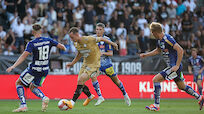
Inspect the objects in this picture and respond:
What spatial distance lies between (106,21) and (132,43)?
2.16 m

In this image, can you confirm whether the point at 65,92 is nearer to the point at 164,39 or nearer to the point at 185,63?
the point at 185,63

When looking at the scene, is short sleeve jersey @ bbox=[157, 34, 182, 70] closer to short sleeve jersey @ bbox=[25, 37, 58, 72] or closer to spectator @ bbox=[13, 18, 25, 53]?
short sleeve jersey @ bbox=[25, 37, 58, 72]

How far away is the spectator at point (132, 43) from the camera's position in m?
22.3

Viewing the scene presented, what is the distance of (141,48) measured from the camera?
2247 centimetres

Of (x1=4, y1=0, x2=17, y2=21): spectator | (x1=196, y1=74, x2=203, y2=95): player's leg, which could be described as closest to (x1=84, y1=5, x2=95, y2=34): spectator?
(x1=4, y1=0, x2=17, y2=21): spectator

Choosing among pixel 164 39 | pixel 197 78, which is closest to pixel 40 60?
pixel 164 39

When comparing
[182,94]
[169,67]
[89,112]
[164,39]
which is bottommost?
[182,94]

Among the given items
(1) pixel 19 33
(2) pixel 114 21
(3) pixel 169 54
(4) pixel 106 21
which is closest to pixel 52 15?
(1) pixel 19 33

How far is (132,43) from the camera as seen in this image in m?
22.8

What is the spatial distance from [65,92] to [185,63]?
6314 mm

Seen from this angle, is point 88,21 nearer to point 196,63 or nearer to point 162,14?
point 162,14

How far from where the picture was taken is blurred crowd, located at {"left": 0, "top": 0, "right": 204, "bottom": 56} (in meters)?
21.2

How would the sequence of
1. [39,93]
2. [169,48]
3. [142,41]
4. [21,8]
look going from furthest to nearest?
[142,41] < [21,8] < [169,48] < [39,93]

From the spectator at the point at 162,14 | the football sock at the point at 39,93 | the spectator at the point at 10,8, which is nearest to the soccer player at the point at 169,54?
the football sock at the point at 39,93
